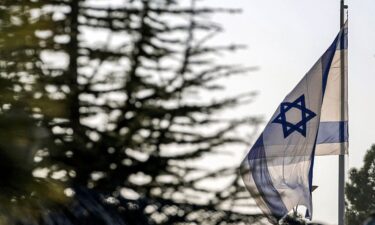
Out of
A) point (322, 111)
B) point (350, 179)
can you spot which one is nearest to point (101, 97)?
point (322, 111)

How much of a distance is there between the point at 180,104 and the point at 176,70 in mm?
360

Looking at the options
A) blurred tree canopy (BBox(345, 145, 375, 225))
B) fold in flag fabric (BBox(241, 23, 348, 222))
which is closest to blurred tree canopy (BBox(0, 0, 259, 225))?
fold in flag fabric (BBox(241, 23, 348, 222))

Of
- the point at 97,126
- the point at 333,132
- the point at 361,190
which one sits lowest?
the point at 361,190

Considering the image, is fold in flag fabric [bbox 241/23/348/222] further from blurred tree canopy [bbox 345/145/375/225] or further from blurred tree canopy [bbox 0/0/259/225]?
blurred tree canopy [bbox 345/145/375/225]

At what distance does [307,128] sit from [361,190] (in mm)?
34779

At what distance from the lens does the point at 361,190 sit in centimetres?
6028

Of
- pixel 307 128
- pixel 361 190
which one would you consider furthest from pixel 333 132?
pixel 361 190

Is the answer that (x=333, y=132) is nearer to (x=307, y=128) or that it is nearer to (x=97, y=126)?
(x=307, y=128)

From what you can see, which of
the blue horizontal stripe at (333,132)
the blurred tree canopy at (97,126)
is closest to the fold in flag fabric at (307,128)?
the blue horizontal stripe at (333,132)

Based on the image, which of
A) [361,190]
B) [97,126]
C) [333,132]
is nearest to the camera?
[97,126]

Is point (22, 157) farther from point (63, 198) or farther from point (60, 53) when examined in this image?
point (60, 53)

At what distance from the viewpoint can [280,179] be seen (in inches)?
964

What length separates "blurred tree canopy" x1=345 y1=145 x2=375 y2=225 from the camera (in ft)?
197

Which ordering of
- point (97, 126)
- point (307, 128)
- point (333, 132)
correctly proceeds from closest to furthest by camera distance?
point (97, 126), point (307, 128), point (333, 132)
